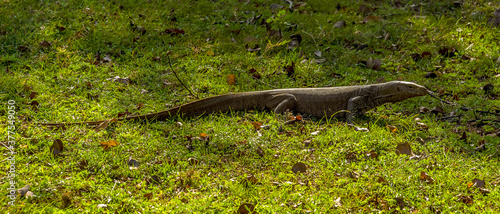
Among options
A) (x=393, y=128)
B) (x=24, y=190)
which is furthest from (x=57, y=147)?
(x=393, y=128)

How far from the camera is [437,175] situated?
13.4 ft

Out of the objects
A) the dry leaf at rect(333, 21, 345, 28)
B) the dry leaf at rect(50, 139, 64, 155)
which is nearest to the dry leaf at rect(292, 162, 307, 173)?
the dry leaf at rect(50, 139, 64, 155)

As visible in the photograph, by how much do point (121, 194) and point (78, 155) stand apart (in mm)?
845

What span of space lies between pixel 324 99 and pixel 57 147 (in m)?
3.09

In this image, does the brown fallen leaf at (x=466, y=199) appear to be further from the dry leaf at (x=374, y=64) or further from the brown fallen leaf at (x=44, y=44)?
the brown fallen leaf at (x=44, y=44)

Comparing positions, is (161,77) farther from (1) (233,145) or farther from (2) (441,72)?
(2) (441,72)

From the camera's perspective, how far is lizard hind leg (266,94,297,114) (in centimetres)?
543

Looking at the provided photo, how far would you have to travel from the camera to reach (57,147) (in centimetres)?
423

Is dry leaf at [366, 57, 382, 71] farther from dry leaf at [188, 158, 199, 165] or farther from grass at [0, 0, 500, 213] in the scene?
dry leaf at [188, 158, 199, 165]

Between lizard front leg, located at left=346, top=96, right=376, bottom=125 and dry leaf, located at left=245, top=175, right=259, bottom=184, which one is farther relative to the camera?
lizard front leg, located at left=346, top=96, right=376, bottom=125

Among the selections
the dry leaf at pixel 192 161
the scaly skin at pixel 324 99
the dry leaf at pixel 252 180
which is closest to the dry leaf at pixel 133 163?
the dry leaf at pixel 192 161

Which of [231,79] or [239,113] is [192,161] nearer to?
[239,113]

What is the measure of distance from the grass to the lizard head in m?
0.25

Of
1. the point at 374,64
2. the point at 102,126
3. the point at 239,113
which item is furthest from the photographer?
the point at 374,64
